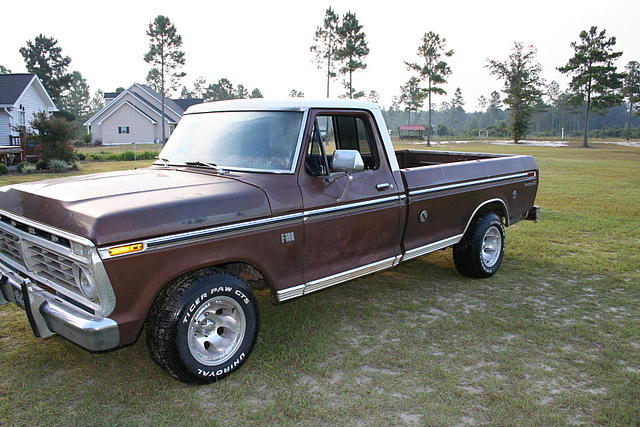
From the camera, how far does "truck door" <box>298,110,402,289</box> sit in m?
4.11

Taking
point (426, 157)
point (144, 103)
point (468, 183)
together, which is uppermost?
point (144, 103)

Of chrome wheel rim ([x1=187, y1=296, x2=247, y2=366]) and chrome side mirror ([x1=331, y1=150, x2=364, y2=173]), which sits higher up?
chrome side mirror ([x1=331, y1=150, x2=364, y2=173])

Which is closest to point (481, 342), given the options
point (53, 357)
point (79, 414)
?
point (79, 414)

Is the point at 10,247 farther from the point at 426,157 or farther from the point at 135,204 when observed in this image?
the point at 426,157

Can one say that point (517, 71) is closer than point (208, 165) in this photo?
No

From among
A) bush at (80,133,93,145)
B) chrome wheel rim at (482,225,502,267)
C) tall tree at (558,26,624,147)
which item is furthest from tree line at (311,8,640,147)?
chrome wheel rim at (482,225,502,267)

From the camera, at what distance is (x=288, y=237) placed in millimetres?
3887

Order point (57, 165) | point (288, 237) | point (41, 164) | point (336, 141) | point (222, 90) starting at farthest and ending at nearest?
point (222, 90)
point (41, 164)
point (57, 165)
point (336, 141)
point (288, 237)

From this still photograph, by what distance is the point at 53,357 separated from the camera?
160 inches

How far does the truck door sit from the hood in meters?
0.58

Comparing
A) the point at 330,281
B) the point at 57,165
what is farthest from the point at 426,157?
the point at 57,165

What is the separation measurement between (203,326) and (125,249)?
0.89 m

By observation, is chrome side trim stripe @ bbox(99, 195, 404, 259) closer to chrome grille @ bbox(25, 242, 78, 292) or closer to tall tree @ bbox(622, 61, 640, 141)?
chrome grille @ bbox(25, 242, 78, 292)

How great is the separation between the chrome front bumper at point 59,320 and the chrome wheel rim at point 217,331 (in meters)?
0.60
